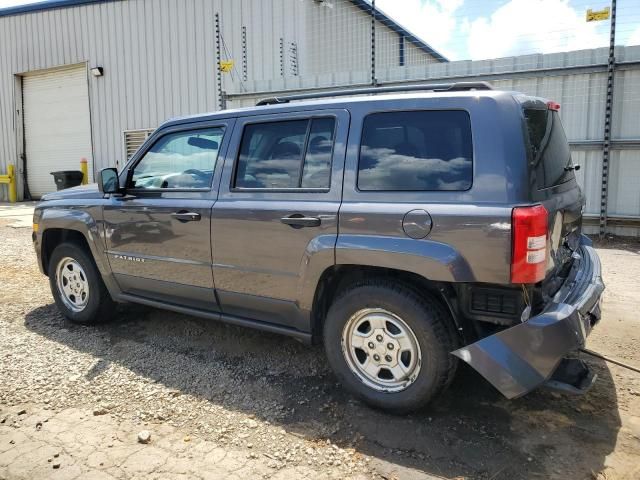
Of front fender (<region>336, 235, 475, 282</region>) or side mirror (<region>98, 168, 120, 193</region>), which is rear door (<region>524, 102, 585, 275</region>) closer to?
front fender (<region>336, 235, 475, 282</region>)

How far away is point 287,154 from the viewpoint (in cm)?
368

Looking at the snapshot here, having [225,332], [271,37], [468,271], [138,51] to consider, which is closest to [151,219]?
[225,332]

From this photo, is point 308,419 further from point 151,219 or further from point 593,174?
point 593,174

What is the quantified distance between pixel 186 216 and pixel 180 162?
0.55 m

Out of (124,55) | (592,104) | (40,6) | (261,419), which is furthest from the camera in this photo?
(40,6)

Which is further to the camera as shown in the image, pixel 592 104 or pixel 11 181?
pixel 11 181

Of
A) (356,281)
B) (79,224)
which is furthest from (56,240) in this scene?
(356,281)

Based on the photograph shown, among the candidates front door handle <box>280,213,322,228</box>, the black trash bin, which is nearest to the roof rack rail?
front door handle <box>280,213,322,228</box>

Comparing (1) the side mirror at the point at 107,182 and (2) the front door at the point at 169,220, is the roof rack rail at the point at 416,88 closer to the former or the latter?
(2) the front door at the point at 169,220

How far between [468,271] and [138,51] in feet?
51.3

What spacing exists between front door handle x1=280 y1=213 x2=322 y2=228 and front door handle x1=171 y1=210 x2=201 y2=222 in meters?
0.80

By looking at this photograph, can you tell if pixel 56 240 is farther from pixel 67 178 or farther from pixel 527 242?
pixel 67 178

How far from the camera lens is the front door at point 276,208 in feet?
11.2

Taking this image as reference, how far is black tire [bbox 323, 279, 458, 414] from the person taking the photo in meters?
3.06
